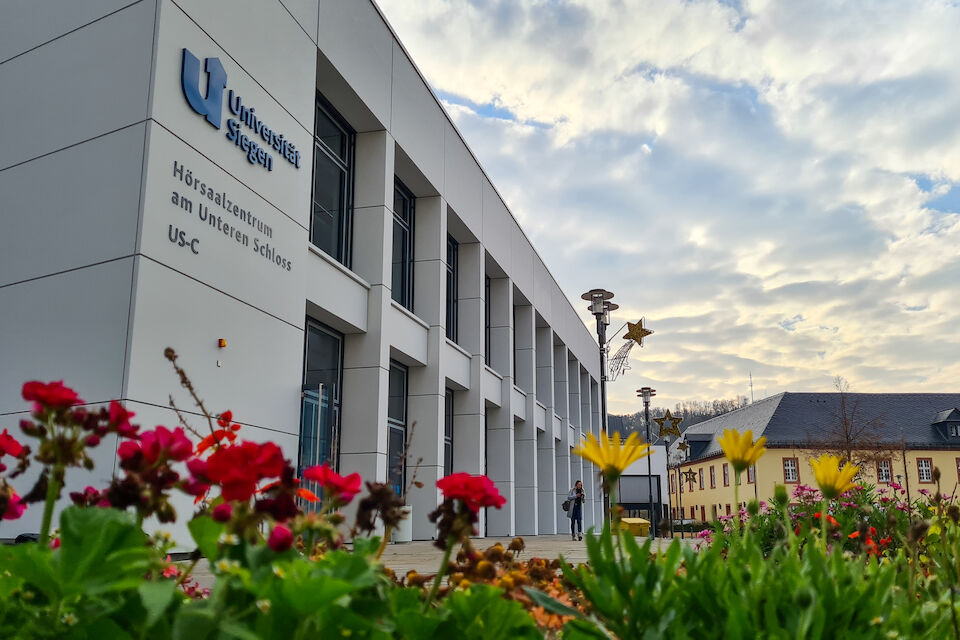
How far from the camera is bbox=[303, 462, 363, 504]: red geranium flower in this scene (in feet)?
5.89

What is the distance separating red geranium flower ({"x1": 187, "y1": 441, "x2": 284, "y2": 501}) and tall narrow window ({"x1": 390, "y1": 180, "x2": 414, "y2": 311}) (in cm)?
1612

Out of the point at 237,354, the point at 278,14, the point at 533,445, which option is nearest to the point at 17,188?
the point at 237,354

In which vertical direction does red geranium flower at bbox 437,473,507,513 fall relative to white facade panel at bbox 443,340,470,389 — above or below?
below

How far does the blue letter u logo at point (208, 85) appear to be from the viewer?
376 inches

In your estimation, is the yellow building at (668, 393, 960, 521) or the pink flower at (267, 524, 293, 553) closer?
the pink flower at (267, 524, 293, 553)

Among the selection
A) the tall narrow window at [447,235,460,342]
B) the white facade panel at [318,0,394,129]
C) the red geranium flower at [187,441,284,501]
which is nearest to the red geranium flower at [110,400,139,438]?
the red geranium flower at [187,441,284,501]

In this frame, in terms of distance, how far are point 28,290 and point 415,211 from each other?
1047 cm

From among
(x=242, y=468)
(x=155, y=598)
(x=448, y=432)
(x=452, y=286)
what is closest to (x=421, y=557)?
(x=242, y=468)

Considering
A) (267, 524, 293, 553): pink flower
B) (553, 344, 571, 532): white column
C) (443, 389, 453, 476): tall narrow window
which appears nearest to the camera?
(267, 524, 293, 553): pink flower

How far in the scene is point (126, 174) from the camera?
29.2 feet

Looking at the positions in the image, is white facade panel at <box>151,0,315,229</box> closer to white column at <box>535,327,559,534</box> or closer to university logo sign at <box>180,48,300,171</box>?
university logo sign at <box>180,48,300,171</box>

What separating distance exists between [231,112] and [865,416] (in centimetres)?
6488

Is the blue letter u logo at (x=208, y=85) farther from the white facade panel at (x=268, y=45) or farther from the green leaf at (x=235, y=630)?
the green leaf at (x=235, y=630)

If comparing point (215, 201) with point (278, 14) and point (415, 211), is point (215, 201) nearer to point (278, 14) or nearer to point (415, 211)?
point (278, 14)
